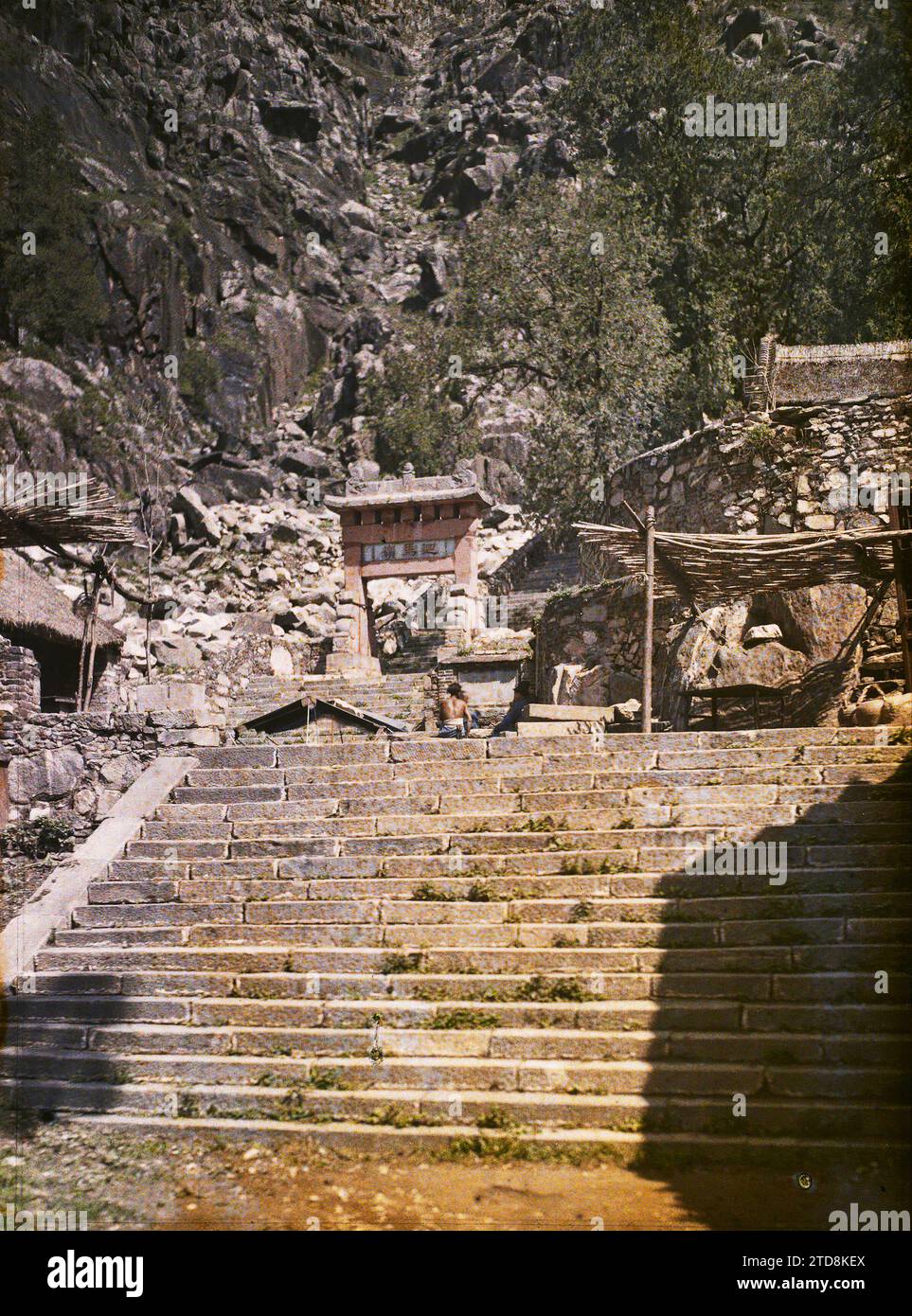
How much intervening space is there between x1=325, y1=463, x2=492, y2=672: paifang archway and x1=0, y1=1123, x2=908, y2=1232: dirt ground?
2000 cm

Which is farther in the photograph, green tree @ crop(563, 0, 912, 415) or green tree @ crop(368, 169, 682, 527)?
green tree @ crop(368, 169, 682, 527)

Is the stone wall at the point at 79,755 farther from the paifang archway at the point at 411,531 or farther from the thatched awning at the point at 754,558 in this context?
the paifang archway at the point at 411,531

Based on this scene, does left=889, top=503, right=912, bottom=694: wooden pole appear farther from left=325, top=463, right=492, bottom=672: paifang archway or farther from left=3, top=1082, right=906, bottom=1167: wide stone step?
left=325, top=463, right=492, bottom=672: paifang archway

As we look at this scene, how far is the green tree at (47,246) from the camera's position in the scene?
1460 inches

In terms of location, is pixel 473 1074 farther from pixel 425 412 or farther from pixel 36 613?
pixel 425 412

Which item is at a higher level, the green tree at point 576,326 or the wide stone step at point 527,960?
the green tree at point 576,326

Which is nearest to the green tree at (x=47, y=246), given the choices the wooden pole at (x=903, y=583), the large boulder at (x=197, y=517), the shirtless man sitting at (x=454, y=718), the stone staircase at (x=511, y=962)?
the large boulder at (x=197, y=517)

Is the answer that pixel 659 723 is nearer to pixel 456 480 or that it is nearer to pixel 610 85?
pixel 456 480

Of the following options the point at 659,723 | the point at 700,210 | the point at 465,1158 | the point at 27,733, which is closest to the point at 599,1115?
the point at 465,1158

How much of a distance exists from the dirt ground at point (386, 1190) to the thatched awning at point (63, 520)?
11254 mm

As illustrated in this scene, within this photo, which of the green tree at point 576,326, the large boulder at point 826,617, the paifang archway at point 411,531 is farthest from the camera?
the paifang archway at point 411,531

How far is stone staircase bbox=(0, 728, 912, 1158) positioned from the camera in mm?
7086

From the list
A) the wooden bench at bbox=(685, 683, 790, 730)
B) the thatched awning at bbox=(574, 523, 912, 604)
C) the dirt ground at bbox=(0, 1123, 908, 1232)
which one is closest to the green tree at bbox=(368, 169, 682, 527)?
the wooden bench at bbox=(685, 683, 790, 730)

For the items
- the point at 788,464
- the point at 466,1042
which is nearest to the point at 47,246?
the point at 788,464
